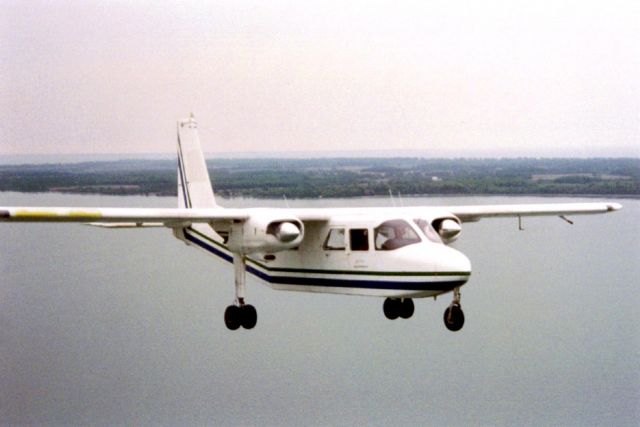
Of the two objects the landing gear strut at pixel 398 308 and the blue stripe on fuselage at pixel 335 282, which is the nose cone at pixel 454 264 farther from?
the landing gear strut at pixel 398 308

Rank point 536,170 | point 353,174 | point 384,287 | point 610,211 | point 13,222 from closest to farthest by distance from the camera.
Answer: point 13,222 < point 384,287 < point 610,211 < point 353,174 < point 536,170

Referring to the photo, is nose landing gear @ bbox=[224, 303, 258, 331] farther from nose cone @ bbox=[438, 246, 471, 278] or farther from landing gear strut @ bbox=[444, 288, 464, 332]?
nose cone @ bbox=[438, 246, 471, 278]

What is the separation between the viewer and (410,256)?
21156 millimetres

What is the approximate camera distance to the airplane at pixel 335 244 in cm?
2091

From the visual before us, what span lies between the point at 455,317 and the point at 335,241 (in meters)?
2.72

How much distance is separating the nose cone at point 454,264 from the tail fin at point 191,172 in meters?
7.00

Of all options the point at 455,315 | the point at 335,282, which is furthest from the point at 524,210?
the point at 335,282

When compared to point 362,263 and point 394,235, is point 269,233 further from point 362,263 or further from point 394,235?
point 394,235

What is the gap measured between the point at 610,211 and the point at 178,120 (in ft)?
32.6

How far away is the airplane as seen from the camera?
68.6ft

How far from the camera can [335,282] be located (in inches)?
882

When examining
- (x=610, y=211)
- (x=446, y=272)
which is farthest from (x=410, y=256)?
(x=610, y=211)

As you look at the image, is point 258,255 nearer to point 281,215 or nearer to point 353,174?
point 281,215

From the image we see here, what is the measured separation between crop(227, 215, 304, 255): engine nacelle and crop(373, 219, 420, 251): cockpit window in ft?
4.79
